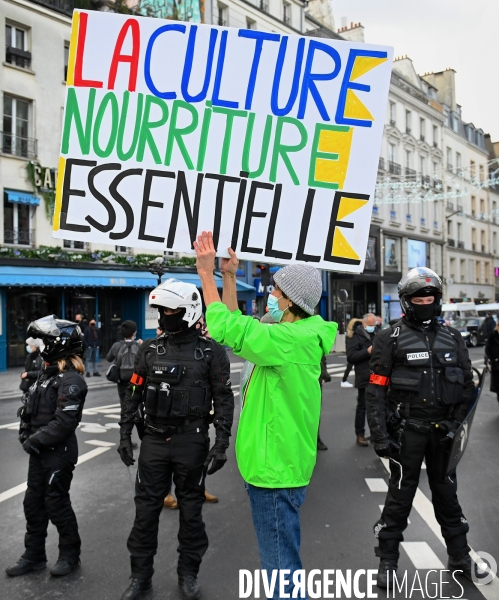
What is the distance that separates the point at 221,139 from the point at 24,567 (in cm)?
299

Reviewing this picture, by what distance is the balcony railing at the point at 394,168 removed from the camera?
36.2 m

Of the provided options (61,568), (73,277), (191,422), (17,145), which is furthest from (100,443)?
(17,145)

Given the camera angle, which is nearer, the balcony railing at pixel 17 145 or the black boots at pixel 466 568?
the black boots at pixel 466 568

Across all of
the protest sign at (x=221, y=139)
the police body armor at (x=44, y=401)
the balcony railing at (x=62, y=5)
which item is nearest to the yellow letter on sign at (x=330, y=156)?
the protest sign at (x=221, y=139)

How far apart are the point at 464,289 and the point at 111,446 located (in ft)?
141

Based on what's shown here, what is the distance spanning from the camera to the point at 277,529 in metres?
2.55

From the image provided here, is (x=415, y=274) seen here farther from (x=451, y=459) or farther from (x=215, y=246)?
(x=215, y=246)

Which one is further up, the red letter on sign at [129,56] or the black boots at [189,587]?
the red letter on sign at [129,56]

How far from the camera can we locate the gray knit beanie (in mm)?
2656

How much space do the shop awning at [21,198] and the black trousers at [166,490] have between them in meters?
17.1

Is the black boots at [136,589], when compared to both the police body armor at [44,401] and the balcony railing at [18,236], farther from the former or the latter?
the balcony railing at [18,236]

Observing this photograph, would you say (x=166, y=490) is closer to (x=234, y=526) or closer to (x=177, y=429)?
(x=177, y=429)

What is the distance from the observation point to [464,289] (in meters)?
45.3

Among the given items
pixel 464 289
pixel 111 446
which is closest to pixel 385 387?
pixel 111 446
